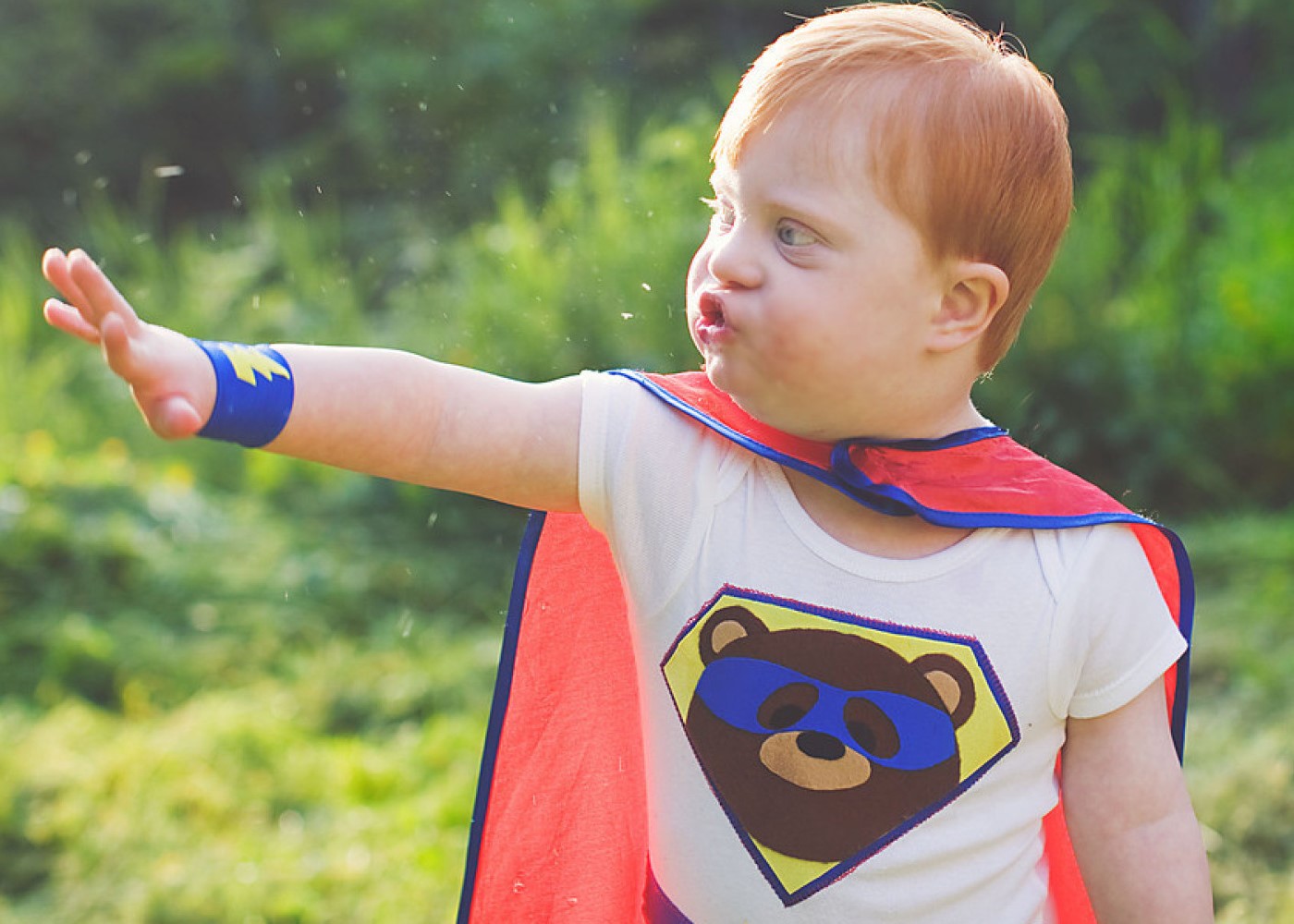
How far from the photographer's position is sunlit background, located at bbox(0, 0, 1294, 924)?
339cm

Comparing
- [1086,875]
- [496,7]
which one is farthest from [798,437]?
[496,7]

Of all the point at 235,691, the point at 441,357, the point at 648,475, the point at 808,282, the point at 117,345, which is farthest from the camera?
the point at 441,357

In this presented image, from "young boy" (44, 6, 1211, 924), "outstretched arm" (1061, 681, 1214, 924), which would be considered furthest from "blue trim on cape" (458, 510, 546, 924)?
"outstretched arm" (1061, 681, 1214, 924)

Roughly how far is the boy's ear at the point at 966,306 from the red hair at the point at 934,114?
2 cm

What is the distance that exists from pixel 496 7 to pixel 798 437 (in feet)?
30.5

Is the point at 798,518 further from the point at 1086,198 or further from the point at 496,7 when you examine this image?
the point at 496,7

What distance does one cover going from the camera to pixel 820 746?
4.97 ft

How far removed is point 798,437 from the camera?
5.14ft

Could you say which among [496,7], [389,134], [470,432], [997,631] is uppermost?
[470,432]

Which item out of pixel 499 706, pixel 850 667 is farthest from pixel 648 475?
pixel 499 706

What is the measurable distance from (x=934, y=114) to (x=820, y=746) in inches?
24.7

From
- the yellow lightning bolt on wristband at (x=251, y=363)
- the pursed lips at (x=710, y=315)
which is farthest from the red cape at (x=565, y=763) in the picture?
the yellow lightning bolt on wristband at (x=251, y=363)

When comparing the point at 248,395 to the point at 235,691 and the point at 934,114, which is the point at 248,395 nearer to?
the point at 934,114

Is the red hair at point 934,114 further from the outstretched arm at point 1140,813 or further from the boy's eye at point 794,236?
the outstretched arm at point 1140,813
